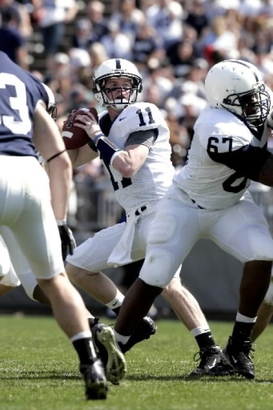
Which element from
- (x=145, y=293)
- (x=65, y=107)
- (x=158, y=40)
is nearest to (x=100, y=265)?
(x=145, y=293)

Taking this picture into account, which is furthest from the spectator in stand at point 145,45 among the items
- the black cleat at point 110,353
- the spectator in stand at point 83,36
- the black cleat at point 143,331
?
the black cleat at point 110,353

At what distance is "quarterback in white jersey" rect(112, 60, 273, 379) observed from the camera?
5.85 metres

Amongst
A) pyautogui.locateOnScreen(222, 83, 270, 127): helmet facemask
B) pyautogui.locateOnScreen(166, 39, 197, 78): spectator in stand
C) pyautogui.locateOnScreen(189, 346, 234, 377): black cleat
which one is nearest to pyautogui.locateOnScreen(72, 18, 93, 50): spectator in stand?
pyautogui.locateOnScreen(166, 39, 197, 78): spectator in stand

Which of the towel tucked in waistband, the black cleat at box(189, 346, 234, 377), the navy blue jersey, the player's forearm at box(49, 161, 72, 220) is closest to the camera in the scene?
the navy blue jersey

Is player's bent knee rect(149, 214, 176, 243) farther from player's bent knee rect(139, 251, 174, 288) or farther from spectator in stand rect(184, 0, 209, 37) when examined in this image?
spectator in stand rect(184, 0, 209, 37)

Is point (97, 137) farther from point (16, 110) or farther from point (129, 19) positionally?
point (129, 19)

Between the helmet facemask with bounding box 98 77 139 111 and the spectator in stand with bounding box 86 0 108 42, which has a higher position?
the helmet facemask with bounding box 98 77 139 111

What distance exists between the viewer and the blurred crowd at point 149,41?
13844 millimetres

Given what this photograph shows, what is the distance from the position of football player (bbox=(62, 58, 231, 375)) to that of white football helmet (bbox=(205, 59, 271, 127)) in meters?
0.43

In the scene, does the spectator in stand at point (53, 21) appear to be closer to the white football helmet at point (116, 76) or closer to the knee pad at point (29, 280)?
the white football helmet at point (116, 76)

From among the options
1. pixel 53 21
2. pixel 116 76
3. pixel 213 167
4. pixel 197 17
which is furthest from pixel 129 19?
pixel 213 167

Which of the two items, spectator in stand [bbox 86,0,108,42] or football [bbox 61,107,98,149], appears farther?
spectator in stand [bbox 86,0,108,42]

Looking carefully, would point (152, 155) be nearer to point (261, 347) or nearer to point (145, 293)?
point (145, 293)

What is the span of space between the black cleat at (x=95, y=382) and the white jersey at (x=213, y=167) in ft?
4.60
